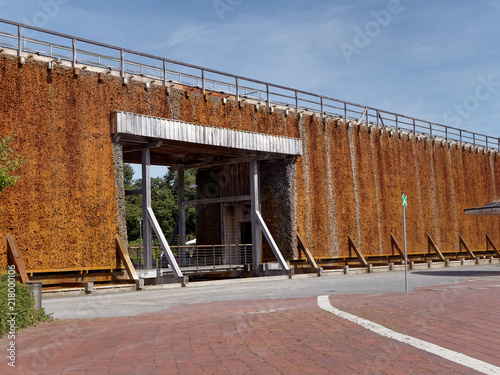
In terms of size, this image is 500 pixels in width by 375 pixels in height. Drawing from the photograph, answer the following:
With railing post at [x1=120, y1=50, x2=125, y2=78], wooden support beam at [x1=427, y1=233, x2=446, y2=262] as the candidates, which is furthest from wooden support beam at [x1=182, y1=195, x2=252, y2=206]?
wooden support beam at [x1=427, y1=233, x2=446, y2=262]

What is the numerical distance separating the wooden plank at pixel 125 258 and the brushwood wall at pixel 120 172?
0.22 metres

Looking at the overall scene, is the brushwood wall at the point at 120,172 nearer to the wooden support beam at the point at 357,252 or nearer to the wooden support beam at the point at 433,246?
the wooden support beam at the point at 357,252

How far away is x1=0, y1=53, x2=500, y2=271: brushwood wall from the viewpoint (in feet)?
59.6

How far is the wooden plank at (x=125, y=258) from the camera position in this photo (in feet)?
64.7

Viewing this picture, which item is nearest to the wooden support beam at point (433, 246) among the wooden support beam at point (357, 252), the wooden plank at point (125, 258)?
the wooden support beam at point (357, 252)

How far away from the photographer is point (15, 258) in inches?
667

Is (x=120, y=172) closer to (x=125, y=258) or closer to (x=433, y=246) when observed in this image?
(x=125, y=258)

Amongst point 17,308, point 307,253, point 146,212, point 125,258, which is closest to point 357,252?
point 307,253

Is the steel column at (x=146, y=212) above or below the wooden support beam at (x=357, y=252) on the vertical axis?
above

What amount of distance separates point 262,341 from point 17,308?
15.5 feet

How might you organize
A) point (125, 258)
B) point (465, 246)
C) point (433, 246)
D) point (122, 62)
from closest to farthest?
point (125, 258) → point (122, 62) → point (433, 246) → point (465, 246)

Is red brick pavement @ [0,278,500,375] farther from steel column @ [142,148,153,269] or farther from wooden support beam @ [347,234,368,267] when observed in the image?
wooden support beam @ [347,234,368,267]

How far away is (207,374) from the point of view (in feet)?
20.3

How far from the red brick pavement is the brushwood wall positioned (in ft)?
27.3
